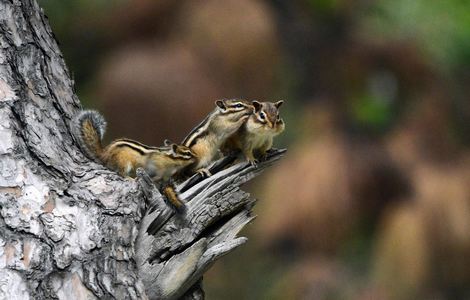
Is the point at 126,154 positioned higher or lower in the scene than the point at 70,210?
higher

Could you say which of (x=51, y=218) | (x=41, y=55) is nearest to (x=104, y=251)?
(x=51, y=218)

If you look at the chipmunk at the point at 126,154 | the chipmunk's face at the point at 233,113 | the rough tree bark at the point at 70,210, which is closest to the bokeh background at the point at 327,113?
the chipmunk's face at the point at 233,113

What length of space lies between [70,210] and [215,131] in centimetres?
101

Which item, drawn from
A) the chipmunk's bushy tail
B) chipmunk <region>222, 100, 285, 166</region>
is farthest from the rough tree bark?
chipmunk <region>222, 100, 285, 166</region>

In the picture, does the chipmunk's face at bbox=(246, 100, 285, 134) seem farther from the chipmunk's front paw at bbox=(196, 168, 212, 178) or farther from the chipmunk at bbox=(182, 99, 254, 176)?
the chipmunk's front paw at bbox=(196, 168, 212, 178)

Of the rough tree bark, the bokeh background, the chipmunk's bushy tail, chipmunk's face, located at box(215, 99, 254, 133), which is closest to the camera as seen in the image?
the rough tree bark

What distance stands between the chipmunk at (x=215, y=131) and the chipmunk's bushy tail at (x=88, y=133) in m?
0.42

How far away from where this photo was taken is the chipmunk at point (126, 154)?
5117 mm

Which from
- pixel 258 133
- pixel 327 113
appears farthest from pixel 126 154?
pixel 327 113

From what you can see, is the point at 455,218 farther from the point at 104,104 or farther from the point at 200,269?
the point at 200,269

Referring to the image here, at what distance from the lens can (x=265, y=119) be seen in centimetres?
548

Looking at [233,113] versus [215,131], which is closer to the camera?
[215,131]

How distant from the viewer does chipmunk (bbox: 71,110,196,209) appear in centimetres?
512

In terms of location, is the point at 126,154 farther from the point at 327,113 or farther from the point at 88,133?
the point at 327,113
